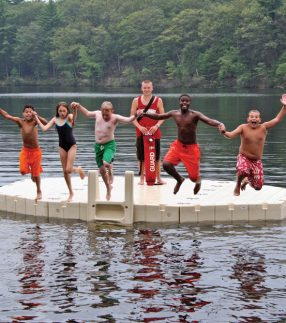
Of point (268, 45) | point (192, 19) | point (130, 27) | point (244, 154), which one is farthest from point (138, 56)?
point (244, 154)

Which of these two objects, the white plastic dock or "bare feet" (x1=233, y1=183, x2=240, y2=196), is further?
"bare feet" (x1=233, y1=183, x2=240, y2=196)

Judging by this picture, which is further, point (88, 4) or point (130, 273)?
point (88, 4)

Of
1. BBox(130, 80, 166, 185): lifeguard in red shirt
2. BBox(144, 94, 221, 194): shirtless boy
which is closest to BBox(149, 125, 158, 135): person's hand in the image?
BBox(130, 80, 166, 185): lifeguard in red shirt

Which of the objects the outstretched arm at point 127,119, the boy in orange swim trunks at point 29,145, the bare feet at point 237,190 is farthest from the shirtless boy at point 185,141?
the boy in orange swim trunks at point 29,145

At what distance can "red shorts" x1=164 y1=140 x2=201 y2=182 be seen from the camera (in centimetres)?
1581

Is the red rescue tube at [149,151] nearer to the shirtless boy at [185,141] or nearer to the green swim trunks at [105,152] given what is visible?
the green swim trunks at [105,152]

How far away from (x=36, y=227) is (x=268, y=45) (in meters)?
91.1

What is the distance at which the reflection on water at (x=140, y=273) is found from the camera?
11005 millimetres

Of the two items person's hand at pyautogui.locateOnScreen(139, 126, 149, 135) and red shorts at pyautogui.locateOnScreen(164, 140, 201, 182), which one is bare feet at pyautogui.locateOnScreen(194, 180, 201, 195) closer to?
red shorts at pyautogui.locateOnScreen(164, 140, 201, 182)

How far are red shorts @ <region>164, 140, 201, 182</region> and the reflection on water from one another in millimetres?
1111

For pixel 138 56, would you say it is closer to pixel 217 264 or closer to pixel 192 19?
pixel 192 19

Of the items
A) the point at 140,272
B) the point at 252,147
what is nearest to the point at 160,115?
the point at 252,147

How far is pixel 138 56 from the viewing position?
5182 inches

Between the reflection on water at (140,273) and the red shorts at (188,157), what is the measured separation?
3.64 ft
